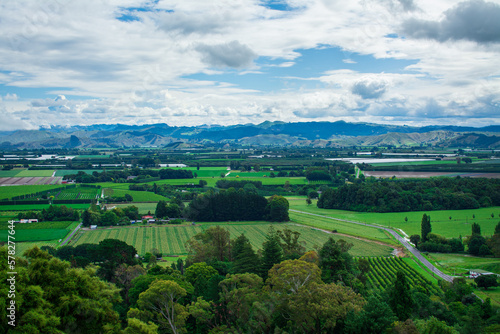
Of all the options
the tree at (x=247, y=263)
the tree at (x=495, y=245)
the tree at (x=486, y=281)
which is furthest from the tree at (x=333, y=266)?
the tree at (x=495, y=245)

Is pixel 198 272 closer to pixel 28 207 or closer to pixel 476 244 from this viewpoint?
pixel 476 244

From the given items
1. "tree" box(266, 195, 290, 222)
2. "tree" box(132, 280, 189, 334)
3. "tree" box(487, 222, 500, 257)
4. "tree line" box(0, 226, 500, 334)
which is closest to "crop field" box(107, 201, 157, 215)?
"tree" box(266, 195, 290, 222)

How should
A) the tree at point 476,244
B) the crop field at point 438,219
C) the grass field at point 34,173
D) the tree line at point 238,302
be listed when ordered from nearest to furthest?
the tree line at point 238,302, the tree at point 476,244, the crop field at point 438,219, the grass field at point 34,173

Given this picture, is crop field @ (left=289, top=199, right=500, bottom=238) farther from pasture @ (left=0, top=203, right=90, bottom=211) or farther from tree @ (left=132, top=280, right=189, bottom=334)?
tree @ (left=132, top=280, right=189, bottom=334)

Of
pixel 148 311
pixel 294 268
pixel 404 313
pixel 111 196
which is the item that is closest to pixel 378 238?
pixel 404 313

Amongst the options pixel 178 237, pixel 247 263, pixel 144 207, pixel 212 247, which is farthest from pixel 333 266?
pixel 144 207

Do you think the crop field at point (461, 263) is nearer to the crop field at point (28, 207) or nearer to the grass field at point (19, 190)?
the crop field at point (28, 207)
